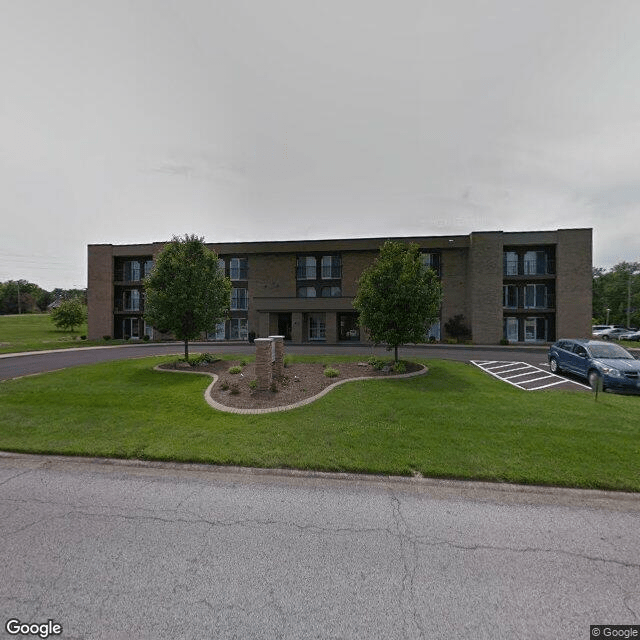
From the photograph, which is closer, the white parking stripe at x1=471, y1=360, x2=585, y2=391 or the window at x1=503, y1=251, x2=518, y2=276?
the white parking stripe at x1=471, y1=360, x2=585, y2=391

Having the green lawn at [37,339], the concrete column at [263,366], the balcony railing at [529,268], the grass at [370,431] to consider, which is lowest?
the green lawn at [37,339]

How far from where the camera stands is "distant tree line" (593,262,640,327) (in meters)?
55.5

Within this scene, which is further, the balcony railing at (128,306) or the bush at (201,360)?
the balcony railing at (128,306)

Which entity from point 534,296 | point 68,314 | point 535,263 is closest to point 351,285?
point 534,296

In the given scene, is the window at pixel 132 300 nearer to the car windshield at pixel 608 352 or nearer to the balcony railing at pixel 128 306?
the balcony railing at pixel 128 306

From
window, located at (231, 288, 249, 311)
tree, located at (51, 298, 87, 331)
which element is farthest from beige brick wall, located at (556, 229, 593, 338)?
tree, located at (51, 298, 87, 331)

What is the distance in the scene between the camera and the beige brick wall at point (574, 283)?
27625 millimetres

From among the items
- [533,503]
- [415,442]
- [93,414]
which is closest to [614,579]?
[533,503]

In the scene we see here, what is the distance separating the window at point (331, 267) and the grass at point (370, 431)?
22.7 metres

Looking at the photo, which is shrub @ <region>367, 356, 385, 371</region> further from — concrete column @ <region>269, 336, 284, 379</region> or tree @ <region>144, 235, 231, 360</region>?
tree @ <region>144, 235, 231, 360</region>

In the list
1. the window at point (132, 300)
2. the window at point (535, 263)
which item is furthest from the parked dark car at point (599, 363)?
the window at point (132, 300)

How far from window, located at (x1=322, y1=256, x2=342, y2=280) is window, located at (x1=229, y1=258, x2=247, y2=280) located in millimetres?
8551

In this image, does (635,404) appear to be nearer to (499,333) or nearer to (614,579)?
(614,579)

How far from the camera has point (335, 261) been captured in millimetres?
32312
